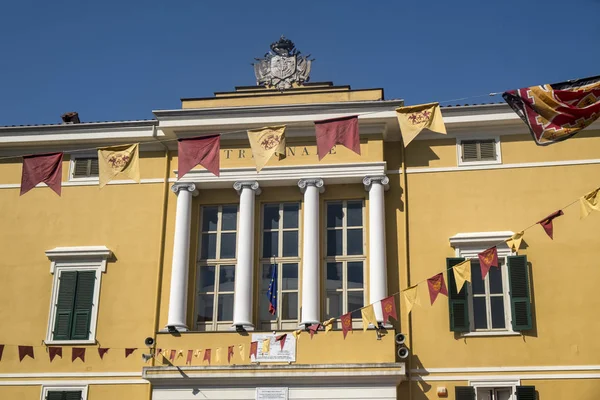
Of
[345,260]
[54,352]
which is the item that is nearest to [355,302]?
[345,260]

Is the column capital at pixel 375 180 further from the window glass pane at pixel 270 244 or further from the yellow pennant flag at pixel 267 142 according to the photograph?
the yellow pennant flag at pixel 267 142

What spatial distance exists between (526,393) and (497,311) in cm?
192

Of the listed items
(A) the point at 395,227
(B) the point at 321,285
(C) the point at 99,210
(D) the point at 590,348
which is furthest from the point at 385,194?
(C) the point at 99,210

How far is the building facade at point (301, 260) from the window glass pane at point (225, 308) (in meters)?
0.05

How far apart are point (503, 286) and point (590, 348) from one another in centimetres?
226

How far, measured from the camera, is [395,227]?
20500mm

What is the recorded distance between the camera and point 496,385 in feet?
61.9

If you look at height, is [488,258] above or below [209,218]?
below

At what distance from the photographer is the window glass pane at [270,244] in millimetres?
20812

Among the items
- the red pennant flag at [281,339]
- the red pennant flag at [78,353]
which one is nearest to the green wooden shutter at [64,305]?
the red pennant flag at [78,353]

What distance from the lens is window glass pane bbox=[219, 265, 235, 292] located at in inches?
813

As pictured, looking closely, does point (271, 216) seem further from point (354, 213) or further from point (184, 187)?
point (184, 187)

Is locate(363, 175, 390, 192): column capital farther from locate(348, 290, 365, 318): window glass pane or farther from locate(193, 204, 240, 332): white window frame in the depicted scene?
locate(193, 204, 240, 332): white window frame

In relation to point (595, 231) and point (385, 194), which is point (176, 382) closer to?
point (385, 194)
